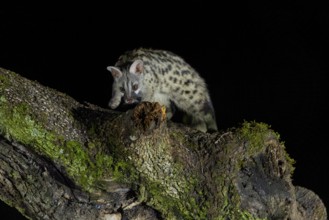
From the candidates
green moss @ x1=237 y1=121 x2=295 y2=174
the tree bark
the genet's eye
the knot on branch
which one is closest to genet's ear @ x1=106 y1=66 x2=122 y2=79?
the genet's eye

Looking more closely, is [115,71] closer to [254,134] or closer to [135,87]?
[135,87]

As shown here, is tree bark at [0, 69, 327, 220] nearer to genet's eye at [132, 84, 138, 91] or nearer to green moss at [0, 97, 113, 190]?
green moss at [0, 97, 113, 190]

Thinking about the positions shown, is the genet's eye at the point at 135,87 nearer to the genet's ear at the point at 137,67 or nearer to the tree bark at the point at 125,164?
the genet's ear at the point at 137,67

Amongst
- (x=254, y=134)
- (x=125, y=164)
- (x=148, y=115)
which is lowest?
(x=125, y=164)

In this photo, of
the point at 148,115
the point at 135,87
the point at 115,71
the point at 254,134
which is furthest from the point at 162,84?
the point at 148,115

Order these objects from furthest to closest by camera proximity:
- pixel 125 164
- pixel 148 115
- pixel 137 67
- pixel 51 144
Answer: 1. pixel 137 67
2. pixel 125 164
3. pixel 51 144
4. pixel 148 115

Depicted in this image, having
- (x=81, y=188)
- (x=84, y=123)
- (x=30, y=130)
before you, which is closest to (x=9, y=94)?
(x=30, y=130)

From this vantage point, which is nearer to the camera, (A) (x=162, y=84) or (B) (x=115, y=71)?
(B) (x=115, y=71)
